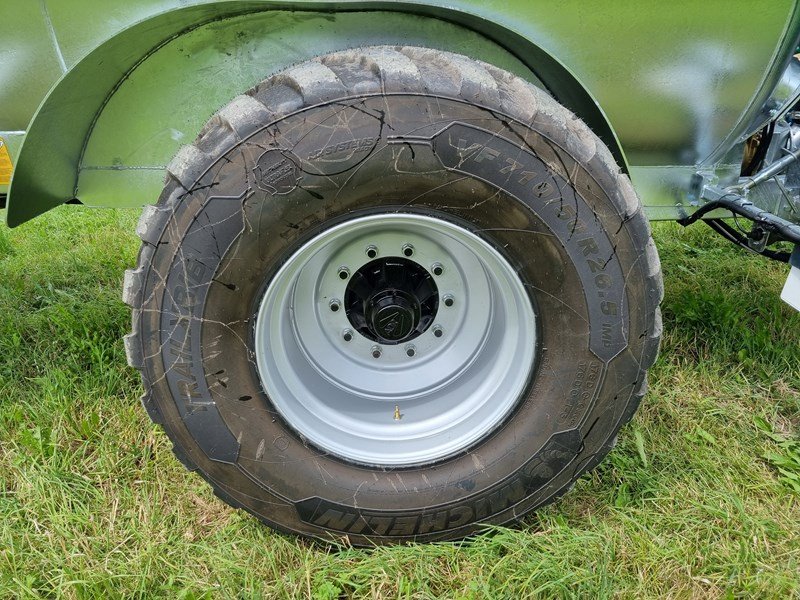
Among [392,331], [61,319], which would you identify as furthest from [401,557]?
[61,319]

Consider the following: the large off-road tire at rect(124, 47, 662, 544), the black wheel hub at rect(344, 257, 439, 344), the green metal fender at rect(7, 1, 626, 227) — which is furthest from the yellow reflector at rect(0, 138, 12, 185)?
the black wheel hub at rect(344, 257, 439, 344)

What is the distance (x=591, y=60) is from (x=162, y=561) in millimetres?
2004

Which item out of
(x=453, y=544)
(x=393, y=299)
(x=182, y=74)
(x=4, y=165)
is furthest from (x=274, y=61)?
(x=453, y=544)

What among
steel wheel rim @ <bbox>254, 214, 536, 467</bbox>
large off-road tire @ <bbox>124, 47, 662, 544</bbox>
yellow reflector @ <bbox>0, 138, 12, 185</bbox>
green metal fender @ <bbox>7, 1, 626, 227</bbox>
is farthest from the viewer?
yellow reflector @ <bbox>0, 138, 12, 185</bbox>

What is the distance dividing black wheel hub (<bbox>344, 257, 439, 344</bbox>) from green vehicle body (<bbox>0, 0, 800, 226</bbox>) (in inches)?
26.0

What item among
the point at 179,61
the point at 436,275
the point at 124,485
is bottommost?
the point at 124,485

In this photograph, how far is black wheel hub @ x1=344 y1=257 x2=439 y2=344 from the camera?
1979 millimetres

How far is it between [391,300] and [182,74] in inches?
35.8

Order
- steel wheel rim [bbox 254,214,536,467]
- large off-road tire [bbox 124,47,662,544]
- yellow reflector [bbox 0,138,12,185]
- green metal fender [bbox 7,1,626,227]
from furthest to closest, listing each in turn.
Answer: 1. yellow reflector [bbox 0,138,12,185]
2. steel wheel rim [bbox 254,214,536,467]
3. green metal fender [bbox 7,1,626,227]
4. large off-road tire [bbox 124,47,662,544]

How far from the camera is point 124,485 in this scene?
7.52 ft

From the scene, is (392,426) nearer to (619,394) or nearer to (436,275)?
(436,275)

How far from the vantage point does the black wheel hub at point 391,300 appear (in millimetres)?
1979

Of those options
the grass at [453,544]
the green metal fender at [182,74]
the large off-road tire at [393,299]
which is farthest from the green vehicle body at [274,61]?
the grass at [453,544]

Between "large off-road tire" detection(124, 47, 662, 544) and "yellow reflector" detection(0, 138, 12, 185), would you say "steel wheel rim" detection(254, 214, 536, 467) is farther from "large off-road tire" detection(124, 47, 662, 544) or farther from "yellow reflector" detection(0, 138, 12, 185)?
"yellow reflector" detection(0, 138, 12, 185)
